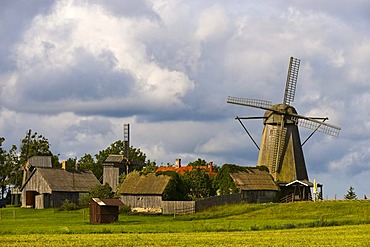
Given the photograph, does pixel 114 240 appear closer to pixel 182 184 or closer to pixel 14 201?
pixel 182 184

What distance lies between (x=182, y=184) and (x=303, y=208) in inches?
688

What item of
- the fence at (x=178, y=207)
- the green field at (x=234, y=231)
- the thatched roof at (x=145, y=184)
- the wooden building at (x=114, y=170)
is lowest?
the green field at (x=234, y=231)

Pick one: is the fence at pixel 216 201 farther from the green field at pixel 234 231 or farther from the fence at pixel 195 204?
the green field at pixel 234 231

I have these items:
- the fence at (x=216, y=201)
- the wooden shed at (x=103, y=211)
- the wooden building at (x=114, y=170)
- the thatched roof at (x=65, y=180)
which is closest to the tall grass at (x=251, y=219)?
the wooden shed at (x=103, y=211)

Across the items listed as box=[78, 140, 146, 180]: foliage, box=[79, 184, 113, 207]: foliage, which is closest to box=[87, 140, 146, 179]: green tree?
box=[78, 140, 146, 180]: foliage

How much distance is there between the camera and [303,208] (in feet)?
243

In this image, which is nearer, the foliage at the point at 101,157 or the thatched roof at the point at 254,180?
the thatched roof at the point at 254,180

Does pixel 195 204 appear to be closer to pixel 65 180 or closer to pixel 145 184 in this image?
pixel 145 184

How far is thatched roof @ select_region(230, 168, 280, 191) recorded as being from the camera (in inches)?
3497

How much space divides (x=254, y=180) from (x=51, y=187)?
27.3 metres

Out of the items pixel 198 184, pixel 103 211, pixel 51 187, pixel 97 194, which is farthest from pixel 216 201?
pixel 51 187

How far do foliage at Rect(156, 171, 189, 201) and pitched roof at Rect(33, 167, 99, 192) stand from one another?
19.8 metres

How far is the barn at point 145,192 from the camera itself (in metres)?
85.4

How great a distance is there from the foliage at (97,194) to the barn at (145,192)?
25.0 ft
